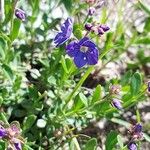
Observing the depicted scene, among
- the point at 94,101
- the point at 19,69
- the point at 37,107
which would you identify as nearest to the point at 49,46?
the point at 19,69

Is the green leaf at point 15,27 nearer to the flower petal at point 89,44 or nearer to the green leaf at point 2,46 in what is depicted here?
the green leaf at point 2,46

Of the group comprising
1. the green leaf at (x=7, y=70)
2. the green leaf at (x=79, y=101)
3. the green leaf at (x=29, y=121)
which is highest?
the green leaf at (x=7, y=70)

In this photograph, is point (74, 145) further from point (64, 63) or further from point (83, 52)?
point (83, 52)

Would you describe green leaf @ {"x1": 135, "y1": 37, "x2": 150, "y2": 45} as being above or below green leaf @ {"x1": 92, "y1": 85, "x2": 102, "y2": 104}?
above

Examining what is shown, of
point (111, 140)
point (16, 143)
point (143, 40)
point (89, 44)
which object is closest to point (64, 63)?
point (89, 44)

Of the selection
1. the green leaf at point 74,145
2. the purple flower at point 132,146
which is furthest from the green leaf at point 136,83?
the green leaf at point 74,145

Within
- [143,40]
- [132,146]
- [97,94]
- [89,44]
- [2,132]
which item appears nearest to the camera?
[2,132]

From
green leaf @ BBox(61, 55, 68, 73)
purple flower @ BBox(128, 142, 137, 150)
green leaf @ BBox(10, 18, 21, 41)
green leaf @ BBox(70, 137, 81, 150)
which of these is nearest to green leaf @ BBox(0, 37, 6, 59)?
green leaf @ BBox(10, 18, 21, 41)

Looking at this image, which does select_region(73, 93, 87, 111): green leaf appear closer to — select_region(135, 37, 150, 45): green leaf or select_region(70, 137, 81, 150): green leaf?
select_region(70, 137, 81, 150): green leaf
